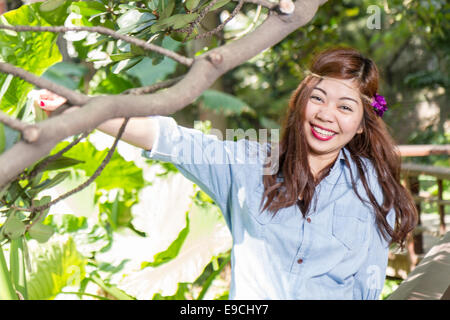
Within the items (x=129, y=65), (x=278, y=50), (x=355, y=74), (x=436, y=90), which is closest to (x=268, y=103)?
(x=436, y=90)

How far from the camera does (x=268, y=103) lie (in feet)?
26.2

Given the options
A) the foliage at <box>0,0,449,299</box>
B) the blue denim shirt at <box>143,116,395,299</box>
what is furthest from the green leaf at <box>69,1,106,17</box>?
the blue denim shirt at <box>143,116,395,299</box>

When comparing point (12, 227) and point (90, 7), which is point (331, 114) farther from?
point (12, 227)

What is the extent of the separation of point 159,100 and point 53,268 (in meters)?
1.72

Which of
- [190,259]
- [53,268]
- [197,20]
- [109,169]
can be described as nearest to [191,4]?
A: [197,20]

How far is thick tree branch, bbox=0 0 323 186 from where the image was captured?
0.43 metres

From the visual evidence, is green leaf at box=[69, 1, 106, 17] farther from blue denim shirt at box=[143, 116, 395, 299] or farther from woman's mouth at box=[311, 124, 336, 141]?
woman's mouth at box=[311, 124, 336, 141]

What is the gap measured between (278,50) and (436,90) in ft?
14.8

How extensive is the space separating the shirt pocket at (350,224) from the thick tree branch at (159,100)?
71cm

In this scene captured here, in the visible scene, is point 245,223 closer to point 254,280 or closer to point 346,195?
point 254,280

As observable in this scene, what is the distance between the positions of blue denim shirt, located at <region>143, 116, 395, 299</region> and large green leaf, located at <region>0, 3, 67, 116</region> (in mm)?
562

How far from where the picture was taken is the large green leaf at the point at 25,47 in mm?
1435

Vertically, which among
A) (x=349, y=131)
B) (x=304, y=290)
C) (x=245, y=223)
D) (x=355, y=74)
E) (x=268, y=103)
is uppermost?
(x=355, y=74)

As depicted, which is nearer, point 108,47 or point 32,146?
point 32,146
